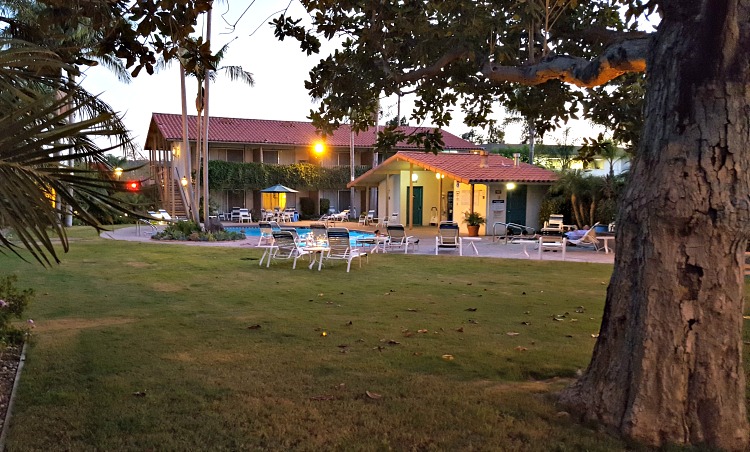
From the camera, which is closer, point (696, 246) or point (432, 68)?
point (696, 246)

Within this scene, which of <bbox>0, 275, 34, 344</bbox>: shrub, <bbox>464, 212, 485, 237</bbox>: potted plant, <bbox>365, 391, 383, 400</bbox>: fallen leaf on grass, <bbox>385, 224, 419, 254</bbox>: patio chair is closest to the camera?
<bbox>365, 391, 383, 400</bbox>: fallen leaf on grass

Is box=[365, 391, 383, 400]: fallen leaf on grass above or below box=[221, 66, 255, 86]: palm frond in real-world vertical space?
below

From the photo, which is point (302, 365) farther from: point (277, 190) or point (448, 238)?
point (277, 190)

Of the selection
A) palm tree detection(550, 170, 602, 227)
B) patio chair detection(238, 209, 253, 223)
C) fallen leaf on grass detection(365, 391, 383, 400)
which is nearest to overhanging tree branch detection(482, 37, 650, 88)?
fallen leaf on grass detection(365, 391, 383, 400)

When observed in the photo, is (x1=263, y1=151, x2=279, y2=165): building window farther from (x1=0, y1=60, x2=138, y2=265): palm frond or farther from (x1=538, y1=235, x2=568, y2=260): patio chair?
(x1=0, y1=60, x2=138, y2=265): palm frond

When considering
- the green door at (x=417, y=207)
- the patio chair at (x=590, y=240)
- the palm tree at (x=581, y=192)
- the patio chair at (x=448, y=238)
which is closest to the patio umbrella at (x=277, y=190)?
the green door at (x=417, y=207)

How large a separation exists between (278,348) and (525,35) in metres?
4.84

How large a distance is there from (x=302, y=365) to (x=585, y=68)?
11.9ft

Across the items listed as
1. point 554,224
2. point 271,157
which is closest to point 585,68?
point 554,224

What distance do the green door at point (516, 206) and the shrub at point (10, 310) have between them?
20.9 m

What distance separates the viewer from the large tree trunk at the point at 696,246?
359cm

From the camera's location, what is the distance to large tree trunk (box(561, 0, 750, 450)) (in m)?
3.59

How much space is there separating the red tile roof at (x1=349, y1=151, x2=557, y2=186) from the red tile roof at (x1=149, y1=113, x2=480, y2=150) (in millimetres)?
8073

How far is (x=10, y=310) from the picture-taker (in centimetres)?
604
